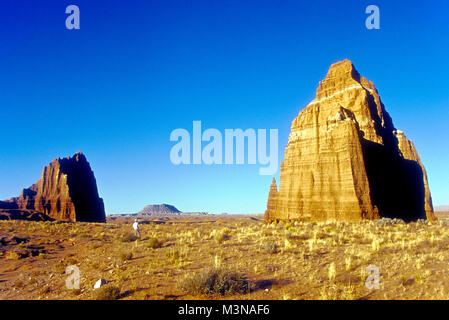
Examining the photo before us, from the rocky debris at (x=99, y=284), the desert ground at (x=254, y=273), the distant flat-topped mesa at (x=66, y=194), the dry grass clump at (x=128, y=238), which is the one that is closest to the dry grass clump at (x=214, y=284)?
the desert ground at (x=254, y=273)

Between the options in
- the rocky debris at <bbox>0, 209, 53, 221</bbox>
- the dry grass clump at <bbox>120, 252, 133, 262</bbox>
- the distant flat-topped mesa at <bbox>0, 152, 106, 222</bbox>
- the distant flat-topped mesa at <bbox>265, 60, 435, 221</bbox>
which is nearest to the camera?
the dry grass clump at <bbox>120, 252, 133, 262</bbox>

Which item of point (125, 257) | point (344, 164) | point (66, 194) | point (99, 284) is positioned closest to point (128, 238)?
point (125, 257)

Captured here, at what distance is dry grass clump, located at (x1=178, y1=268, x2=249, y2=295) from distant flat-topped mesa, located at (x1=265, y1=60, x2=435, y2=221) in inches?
1010

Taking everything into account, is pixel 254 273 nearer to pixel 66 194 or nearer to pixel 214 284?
pixel 214 284

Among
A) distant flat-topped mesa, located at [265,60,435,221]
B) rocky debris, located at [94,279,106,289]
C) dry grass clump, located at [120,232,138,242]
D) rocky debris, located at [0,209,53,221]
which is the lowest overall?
rocky debris, located at [0,209,53,221]

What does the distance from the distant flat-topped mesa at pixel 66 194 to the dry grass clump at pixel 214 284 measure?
8316 cm

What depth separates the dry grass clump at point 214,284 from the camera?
25.9ft

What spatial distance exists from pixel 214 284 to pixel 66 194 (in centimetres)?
8936

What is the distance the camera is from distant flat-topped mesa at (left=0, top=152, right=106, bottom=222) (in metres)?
81.0

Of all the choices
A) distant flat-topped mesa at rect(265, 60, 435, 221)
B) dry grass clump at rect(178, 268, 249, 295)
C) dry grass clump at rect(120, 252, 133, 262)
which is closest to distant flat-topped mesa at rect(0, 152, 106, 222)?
distant flat-topped mesa at rect(265, 60, 435, 221)

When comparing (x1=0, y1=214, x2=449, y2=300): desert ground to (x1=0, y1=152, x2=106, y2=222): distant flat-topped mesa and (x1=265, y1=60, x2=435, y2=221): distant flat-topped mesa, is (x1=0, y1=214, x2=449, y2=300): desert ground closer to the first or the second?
(x1=265, y1=60, x2=435, y2=221): distant flat-topped mesa
